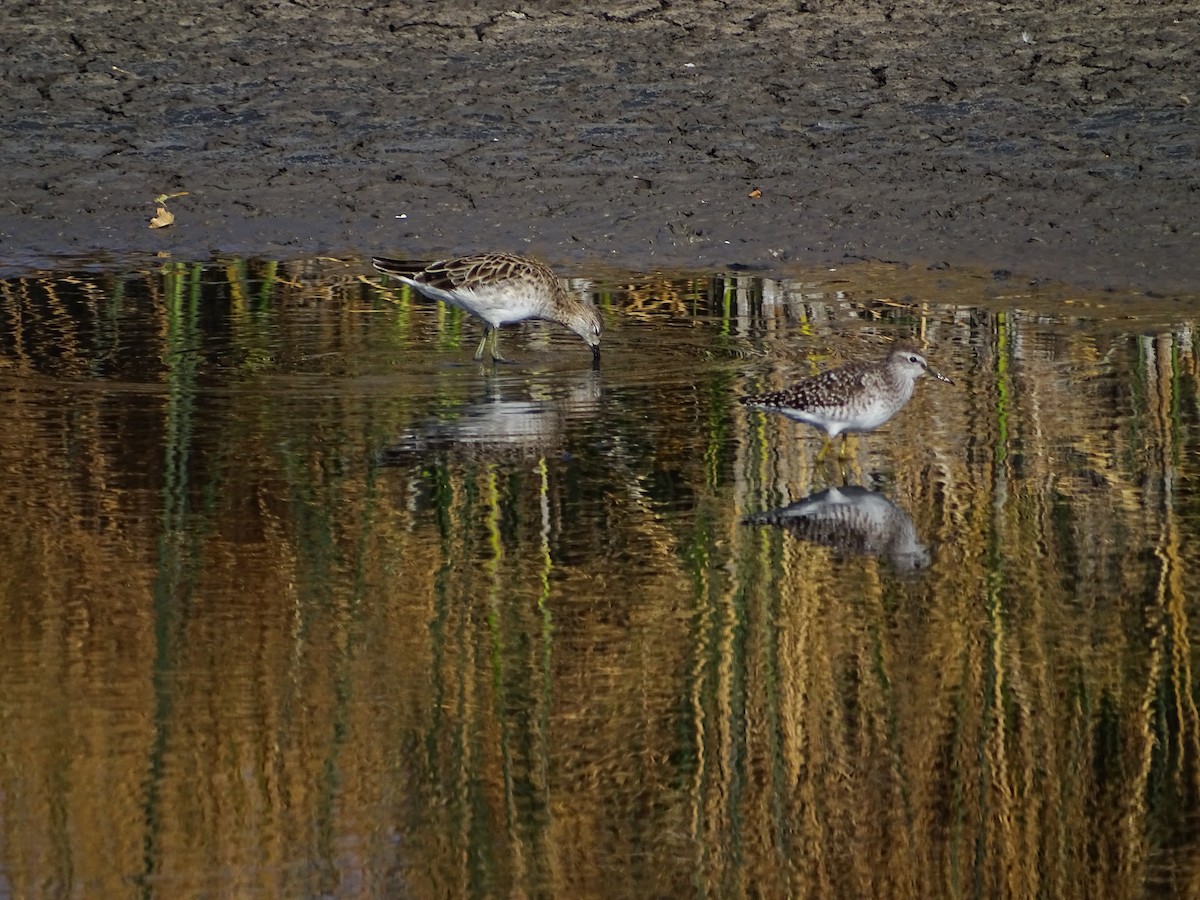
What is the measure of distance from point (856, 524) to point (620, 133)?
7.18 meters

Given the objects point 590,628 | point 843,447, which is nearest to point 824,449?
point 843,447

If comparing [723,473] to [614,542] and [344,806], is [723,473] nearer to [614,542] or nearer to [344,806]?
[614,542]

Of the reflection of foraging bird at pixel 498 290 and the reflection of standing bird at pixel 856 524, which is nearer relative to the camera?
the reflection of standing bird at pixel 856 524

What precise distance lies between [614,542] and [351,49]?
884cm

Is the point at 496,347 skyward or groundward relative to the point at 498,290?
groundward

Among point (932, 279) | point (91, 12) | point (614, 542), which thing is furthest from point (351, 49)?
point (614, 542)

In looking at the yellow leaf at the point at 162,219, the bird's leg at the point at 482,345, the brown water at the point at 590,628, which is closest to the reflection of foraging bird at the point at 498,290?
the bird's leg at the point at 482,345

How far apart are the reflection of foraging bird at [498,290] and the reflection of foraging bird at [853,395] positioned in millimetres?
2202

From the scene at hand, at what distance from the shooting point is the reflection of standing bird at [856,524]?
7152 millimetres

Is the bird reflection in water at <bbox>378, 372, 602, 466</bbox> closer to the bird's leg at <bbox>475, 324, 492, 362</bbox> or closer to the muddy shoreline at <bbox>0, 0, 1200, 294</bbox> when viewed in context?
the bird's leg at <bbox>475, 324, 492, 362</bbox>

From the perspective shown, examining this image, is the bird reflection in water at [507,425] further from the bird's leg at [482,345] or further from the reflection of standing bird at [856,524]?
the reflection of standing bird at [856,524]

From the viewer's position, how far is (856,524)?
7461 millimetres

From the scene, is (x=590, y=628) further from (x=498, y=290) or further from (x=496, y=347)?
(x=496, y=347)

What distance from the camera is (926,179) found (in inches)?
529
